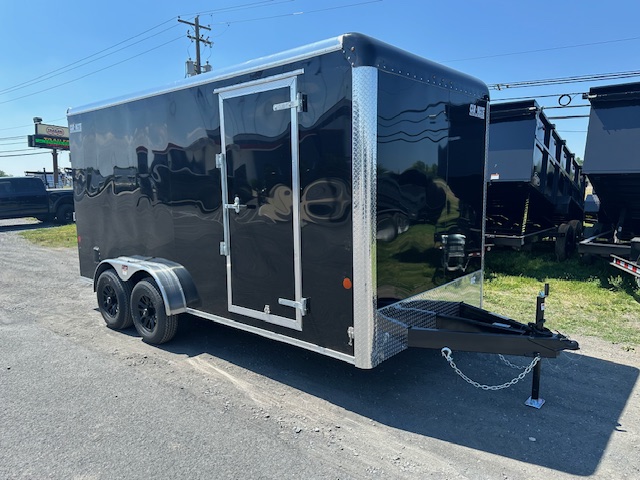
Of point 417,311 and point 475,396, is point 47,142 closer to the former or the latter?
point 417,311

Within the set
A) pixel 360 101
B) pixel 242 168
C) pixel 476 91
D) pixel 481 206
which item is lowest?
pixel 481 206

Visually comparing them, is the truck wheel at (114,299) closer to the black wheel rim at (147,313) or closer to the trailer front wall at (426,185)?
the black wheel rim at (147,313)

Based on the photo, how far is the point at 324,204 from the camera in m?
3.48

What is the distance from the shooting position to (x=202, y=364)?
15.1ft

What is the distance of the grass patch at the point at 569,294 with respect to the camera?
5.54 meters

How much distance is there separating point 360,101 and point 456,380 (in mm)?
2535

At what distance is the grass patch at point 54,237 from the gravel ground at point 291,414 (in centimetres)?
1004

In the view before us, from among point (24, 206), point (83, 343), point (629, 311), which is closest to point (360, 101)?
point (83, 343)

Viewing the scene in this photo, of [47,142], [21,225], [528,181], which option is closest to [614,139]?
[528,181]

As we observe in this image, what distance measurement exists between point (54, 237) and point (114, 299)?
11849 millimetres

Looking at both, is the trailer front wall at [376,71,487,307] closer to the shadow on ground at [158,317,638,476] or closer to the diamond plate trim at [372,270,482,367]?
the diamond plate trim at [372,270,482,367]

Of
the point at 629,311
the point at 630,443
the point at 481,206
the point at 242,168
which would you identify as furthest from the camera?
the point at 629,311

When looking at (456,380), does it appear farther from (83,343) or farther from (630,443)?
(83,343)

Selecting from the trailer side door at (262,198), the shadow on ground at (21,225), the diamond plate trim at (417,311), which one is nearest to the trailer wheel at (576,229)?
the diamond plate trim at (417,311)
